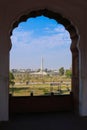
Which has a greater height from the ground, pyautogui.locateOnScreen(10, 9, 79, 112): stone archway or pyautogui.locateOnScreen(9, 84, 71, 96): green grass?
pyautogui.locateOnScreen(10, 9, 79, 112): stone archway

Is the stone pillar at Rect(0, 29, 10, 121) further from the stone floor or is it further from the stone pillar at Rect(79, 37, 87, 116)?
the stone pillar at Rect(79, 37, 87, 116)

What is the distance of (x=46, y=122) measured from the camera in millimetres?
5848

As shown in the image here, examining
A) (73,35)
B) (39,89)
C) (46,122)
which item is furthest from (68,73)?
(46,122)

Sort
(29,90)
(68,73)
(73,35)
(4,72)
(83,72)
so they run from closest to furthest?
(4,72), (83,72), (73,35), (29,90), (68,73)

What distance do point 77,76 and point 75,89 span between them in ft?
1.22

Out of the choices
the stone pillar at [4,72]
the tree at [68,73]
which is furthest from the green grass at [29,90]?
the stone pillar at [4,72]

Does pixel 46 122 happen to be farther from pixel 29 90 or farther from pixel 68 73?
pixel 68 73

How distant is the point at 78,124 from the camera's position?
18.5 ft

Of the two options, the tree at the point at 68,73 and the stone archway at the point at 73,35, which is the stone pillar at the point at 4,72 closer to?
the stone archway at the point at 73,35

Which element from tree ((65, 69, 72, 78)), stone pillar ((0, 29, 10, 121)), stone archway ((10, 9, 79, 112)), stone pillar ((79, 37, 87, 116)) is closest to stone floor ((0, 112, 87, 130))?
stone pillar ((0, 29, 10, 121))

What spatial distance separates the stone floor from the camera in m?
5.38

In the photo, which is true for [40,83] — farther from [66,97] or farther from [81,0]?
[81,0]

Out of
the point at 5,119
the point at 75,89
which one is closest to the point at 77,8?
the point at 75,89

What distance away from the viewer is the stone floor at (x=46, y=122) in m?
5.38
